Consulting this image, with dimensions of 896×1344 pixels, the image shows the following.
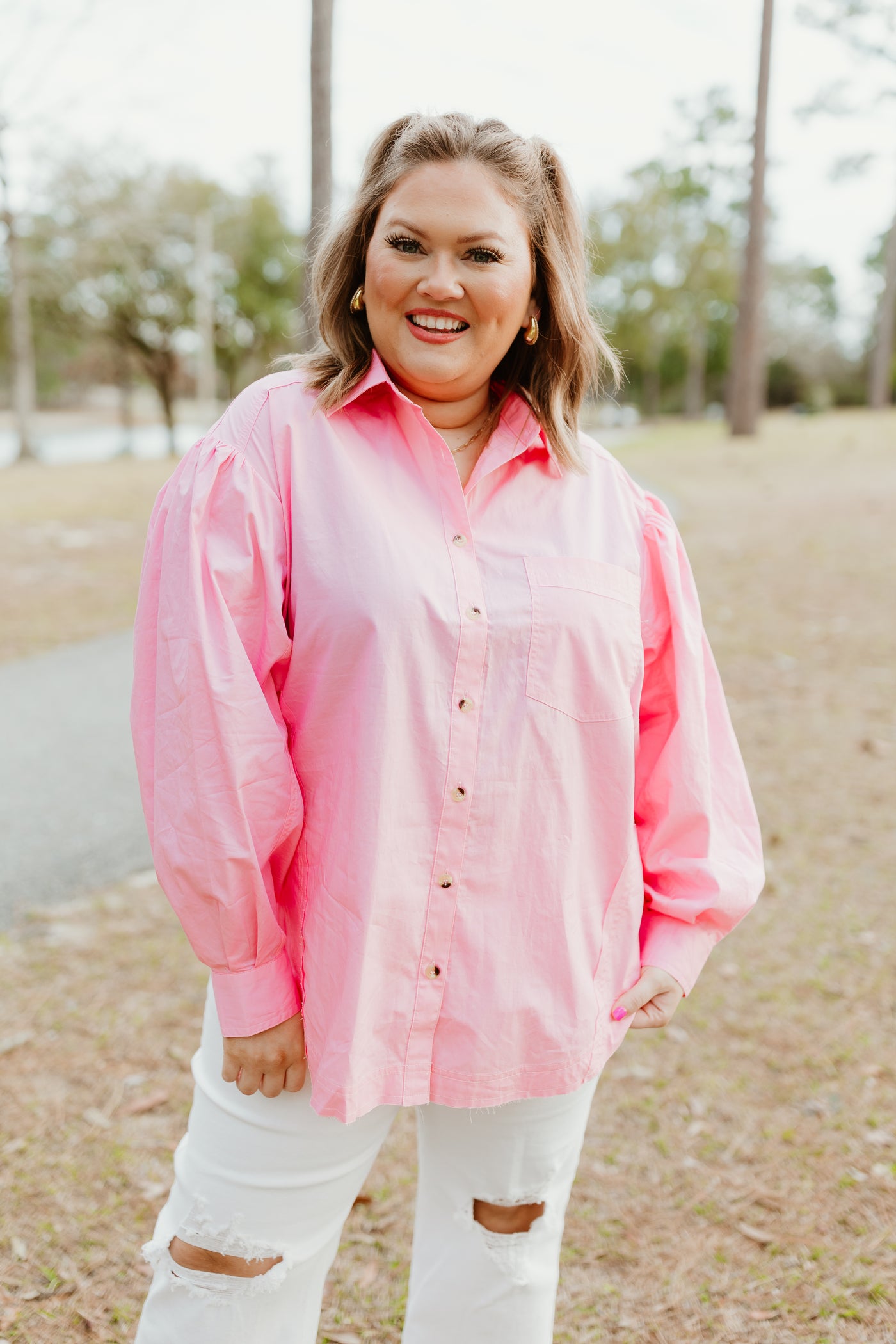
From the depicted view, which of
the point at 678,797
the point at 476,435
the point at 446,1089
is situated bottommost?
the point at 446,1089

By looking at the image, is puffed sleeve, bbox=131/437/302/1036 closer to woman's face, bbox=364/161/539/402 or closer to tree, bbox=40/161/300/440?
woman's face, bbox=364/161/539/402

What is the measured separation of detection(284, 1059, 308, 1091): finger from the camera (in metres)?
1.54

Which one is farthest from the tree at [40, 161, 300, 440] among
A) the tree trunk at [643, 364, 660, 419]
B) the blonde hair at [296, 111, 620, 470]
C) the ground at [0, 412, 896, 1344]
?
the blonde hair at [296, 111, 620, 470]

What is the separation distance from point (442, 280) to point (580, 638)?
537mm

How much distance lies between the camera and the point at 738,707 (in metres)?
6.23

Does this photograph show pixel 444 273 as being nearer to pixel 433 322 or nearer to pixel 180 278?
pixel 433 322

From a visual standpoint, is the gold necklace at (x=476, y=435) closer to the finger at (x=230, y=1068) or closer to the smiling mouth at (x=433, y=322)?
the smiling mouth at (x=433, y=322)

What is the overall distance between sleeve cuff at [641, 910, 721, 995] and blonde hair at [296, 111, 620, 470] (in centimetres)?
74

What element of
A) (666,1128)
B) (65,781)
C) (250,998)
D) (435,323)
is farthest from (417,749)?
(65,781)

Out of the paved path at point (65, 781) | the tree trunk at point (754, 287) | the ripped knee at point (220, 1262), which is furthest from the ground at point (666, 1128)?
the tree trunk at point (754, 287)

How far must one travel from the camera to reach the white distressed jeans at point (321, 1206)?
156 cm

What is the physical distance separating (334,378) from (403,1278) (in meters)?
2.01

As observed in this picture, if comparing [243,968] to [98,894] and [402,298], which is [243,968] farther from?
[98,894]

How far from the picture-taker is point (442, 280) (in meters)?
1.56
